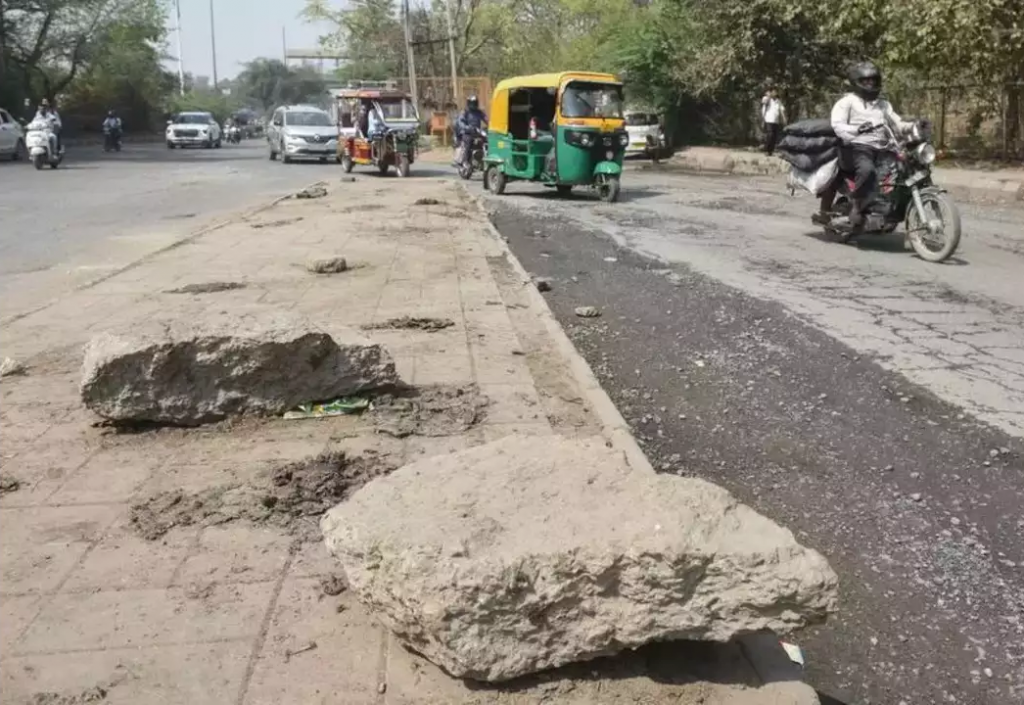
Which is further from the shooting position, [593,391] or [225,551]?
[593,391]

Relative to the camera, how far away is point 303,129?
96.2 ft

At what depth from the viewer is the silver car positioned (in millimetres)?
29125

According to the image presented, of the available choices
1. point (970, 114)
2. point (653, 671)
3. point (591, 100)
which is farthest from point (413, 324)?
point (970, 114)

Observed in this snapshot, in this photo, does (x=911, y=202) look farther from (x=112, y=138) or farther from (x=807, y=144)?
(x=112, y=138)

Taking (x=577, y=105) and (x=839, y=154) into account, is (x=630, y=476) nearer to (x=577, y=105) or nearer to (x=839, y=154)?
(x=839, y=154)

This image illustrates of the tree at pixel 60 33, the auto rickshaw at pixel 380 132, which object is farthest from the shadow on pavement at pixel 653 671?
the tree at pixel 60 33

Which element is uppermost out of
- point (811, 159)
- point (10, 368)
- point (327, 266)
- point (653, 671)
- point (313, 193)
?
point (811, 159)

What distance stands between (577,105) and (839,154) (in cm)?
646

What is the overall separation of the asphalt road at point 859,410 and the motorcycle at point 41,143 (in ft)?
64.4

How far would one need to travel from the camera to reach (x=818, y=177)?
1016 centimetres

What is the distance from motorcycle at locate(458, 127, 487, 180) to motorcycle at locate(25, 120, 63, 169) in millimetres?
11280

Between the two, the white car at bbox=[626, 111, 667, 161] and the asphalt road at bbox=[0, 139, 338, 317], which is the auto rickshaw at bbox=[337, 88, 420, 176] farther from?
the white car at bbox=[626, 111, 667, 161]

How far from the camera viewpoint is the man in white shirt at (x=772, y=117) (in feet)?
79.0

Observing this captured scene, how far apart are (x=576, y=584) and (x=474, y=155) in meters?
20.0
